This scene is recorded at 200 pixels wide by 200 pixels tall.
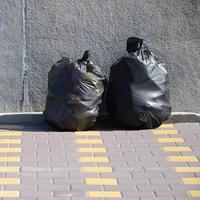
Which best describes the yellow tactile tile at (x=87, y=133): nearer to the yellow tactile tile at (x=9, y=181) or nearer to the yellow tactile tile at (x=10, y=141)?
the yellow tactile tile at (x=10, y=141)

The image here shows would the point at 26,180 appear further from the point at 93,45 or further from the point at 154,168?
the point at 93,45

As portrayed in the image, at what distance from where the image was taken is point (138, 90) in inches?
255

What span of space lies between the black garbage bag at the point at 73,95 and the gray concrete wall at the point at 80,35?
26 cm

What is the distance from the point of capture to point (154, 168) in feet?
17.7

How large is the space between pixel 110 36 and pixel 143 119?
90 cm

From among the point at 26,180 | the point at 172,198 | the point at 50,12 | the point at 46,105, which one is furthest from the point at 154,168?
the point at 50,12

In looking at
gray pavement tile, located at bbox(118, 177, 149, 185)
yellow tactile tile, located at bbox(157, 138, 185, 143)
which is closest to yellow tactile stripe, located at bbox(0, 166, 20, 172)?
gray pavement tile, located at bbox(118, 177, 149, 185)

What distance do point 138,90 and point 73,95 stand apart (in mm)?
630

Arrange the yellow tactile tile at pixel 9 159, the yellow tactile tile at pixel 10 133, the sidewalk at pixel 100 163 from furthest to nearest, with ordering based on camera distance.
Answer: the yellow tactile tile at pixel 10 133 → the yellow tactile tile at pixel 9 159 → the sidewalk at pixel 100 163

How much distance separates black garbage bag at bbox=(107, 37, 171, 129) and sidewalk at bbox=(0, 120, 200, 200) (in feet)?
0.49

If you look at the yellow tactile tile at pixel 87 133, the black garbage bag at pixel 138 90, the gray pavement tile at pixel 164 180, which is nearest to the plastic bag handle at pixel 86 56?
the black garbage bag at pixel 138 90

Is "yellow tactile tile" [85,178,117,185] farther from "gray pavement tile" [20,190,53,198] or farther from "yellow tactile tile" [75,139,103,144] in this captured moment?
"yellow tactile tile" [75,139,103,144]

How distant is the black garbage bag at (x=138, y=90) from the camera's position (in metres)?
6.46

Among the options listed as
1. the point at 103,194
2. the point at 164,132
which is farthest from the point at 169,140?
the point at 103,194
